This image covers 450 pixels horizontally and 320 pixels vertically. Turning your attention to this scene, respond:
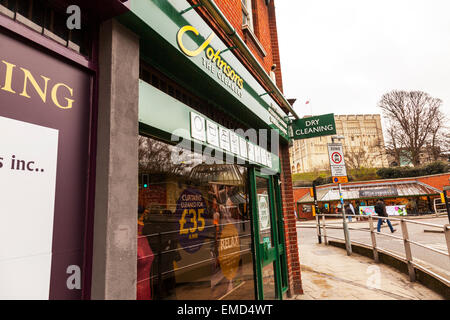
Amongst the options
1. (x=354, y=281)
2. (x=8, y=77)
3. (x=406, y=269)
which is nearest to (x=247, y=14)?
(x=8, y=77)

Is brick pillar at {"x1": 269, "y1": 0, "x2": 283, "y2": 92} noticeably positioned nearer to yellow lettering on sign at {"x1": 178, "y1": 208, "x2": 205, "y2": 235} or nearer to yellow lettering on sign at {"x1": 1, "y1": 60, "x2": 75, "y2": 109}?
yellow lettering on sign at {"x1": 178, "y1": 208, "x2": 205, "y2": 235}

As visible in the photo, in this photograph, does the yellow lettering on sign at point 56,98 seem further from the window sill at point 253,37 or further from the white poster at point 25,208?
the window sill at point 253,37

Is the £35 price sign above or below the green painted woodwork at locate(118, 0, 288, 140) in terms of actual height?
below

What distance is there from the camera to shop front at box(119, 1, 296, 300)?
8.05 ft

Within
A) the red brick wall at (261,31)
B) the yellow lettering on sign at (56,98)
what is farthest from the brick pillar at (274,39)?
the yellow lettering on sign at (56,98)

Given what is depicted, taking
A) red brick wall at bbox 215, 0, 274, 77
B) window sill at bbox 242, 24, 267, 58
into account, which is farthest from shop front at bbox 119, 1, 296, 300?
window sill at bbox 242, 24, 267, 58

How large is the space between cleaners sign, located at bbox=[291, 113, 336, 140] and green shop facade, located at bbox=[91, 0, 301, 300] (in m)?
1.04

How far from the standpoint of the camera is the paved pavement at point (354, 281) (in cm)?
467

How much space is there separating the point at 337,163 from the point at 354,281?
4644 mm

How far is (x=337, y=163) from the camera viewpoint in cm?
926

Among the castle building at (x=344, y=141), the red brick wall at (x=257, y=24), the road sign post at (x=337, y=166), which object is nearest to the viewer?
the red brick wall at (x=257, y=24)

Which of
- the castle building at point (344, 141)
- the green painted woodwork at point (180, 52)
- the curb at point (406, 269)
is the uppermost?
the castle building at point (344, 141)

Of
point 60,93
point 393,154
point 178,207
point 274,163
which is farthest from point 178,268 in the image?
point 393,154

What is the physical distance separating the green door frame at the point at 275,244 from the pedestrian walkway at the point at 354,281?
0.59 meters
